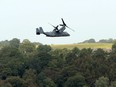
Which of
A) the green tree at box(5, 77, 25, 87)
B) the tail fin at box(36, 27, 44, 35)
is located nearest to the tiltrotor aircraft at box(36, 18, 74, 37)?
the tail fin at box(36, 27, 44, 35)

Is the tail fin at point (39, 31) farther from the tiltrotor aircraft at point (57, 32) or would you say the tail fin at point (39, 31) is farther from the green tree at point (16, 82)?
the green tree at point (16, 82)

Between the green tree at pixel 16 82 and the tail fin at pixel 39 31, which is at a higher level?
the tail fin at pixel 39 31

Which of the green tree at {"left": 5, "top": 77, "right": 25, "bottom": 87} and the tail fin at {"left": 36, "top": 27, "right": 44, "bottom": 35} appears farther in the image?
the green tree at {"left": 5, "top": 77, "right": 25, "bottom": 87}

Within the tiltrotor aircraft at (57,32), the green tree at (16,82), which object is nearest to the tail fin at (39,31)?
the tiltrotor aircraft at (57,32)

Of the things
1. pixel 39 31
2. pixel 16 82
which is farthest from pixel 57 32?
pixel 16 82

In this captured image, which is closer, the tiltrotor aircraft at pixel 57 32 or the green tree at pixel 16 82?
the tiltrotor aircraft at pixel 57 32

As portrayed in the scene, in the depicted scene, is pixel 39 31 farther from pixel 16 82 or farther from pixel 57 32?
pixel 16 82

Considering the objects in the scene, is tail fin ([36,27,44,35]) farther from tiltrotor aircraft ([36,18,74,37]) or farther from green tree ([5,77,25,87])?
green tree ([5,77,25,87])

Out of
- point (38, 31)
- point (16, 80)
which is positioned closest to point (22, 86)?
point (16, 80)

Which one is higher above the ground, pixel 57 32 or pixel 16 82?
pixel 57 32

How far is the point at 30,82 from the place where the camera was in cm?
19888

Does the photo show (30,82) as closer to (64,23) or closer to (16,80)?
(16,80)

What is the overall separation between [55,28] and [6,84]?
103m

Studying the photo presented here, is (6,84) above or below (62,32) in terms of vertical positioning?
below
